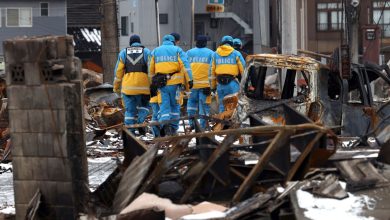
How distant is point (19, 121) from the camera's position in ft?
27.7

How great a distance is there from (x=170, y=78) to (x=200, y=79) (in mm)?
1682

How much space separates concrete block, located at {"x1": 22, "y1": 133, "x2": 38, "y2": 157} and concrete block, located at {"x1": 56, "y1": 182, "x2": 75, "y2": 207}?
399 mm

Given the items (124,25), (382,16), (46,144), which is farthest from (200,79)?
(382,16)

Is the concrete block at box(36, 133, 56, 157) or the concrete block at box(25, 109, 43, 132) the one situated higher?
the concrete block at box(25, 109, 43, 132)

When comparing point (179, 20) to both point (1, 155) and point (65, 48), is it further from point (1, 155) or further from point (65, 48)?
point (65, 48)

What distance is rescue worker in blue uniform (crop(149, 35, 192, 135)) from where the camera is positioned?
1426 centimetres

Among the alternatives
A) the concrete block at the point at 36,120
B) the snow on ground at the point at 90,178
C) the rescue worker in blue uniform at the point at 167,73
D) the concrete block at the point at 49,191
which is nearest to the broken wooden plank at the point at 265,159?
the concrete block at the point at 49,191

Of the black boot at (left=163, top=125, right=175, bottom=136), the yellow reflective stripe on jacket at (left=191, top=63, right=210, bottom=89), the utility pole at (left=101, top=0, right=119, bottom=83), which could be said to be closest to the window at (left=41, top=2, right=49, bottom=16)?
the utility pole at (left=101, top=0, right=119, bottom=83)

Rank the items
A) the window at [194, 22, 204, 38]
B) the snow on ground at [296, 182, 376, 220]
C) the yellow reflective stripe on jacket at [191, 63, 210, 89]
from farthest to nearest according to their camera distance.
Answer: the window at [194, 22, 204, 38]
the yellow reflective stripe on jacket at [191, 63, 210, 89]
the snow on ground at [296, 182, 376, 220]

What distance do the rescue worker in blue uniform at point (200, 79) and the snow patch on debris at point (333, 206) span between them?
894 centimetres

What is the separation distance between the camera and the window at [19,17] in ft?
179

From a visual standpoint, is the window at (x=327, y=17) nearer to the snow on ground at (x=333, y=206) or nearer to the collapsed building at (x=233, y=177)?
the collapsed building at (x=233, y=177)

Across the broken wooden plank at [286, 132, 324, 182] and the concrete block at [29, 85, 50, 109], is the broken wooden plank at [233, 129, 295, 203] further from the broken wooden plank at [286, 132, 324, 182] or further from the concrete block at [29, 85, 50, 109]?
the concrete block at [29, 85, 50, 109]

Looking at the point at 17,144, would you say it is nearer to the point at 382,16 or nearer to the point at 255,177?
the point at 255,177
